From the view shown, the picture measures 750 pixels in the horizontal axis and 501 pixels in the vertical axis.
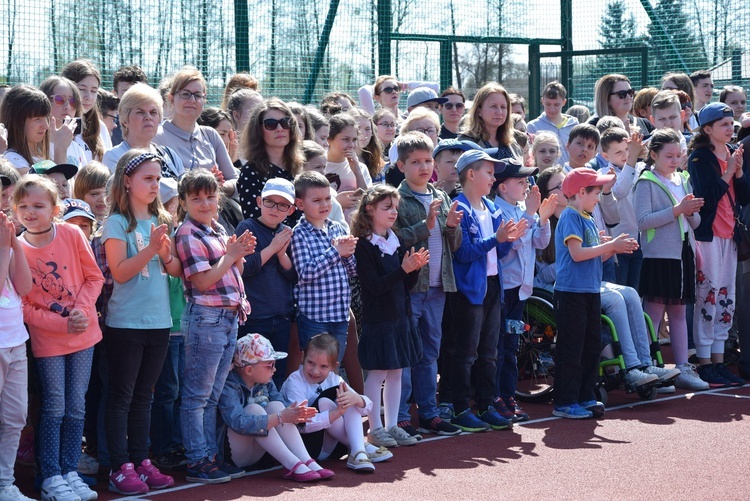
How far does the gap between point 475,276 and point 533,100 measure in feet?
28.5

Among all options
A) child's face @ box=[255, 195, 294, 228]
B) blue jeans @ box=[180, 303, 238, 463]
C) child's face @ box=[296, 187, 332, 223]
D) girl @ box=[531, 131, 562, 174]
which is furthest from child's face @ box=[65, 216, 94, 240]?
girl @ box=[531, 131, 562, 174]

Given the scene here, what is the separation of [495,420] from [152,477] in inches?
102

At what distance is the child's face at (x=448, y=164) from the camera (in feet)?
25.4

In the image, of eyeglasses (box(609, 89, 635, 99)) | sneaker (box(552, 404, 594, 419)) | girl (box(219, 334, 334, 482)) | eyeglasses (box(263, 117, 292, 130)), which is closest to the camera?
girl (box(219, 334, 334, 482))

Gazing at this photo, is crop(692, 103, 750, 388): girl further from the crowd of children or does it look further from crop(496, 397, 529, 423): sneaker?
crop(496, 397, 529, 423): sneaker

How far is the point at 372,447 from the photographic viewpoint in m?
6.29

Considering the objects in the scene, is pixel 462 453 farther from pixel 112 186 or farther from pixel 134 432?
pixel 112 186

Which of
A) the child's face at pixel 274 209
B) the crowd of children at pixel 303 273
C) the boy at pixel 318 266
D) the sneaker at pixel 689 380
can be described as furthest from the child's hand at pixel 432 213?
the sneaker at pixel 689 380

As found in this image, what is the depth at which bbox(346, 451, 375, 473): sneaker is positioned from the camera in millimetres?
6000

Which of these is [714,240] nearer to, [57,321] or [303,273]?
[303,273]

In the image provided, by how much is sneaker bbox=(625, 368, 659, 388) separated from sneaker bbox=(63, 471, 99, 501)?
410 centimetres

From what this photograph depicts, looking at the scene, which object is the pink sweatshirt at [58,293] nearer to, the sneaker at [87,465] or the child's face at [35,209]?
the child's face at [35,209]

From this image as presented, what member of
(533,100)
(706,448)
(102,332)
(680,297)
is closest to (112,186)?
(102,332)

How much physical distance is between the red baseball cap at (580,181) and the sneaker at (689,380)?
2.01 meters
